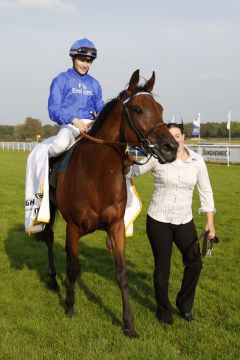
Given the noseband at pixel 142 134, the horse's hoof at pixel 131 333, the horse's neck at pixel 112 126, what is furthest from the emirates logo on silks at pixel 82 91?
the horse's hoof at pixel 131 333

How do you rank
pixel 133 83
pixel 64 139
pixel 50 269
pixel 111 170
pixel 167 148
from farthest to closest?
pixel 50 269
pixel 64 139
pixel 111 170
pixel 133 83
pixel 167 148

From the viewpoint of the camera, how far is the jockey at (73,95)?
507cm

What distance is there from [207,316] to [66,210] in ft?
6.19

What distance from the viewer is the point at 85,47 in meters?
5.11

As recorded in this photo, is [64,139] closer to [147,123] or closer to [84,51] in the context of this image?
[84,51]

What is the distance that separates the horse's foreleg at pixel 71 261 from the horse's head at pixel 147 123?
4.13 feet

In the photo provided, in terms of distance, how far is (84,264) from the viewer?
695 cm

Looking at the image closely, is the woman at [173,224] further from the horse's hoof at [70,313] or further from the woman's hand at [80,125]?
the horse's hoof at [70,313]

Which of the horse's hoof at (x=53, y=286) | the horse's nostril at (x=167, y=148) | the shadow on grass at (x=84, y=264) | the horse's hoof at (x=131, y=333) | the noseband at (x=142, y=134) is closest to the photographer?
the horse's nostril at (x=167, y=148)

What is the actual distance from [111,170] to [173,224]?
2.90 ft

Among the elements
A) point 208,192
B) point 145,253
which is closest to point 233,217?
point 145,253

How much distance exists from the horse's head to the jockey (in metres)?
1.05

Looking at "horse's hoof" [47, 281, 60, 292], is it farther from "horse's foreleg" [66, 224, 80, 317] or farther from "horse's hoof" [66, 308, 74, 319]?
"horse's hoof" [66, 308, 74, 319]

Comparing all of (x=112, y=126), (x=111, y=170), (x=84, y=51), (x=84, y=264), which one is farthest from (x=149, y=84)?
(x=84, y=264)
